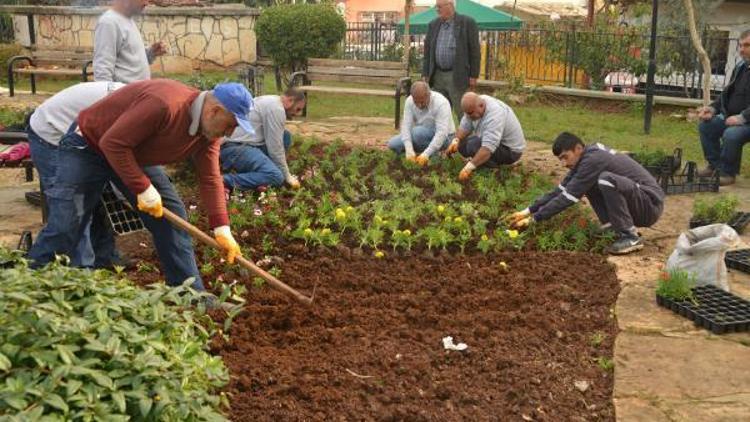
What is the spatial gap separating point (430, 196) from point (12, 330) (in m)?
5.23

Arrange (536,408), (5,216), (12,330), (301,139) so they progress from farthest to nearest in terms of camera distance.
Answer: (301,139)
(5,216)
(536,408)
(12,330)

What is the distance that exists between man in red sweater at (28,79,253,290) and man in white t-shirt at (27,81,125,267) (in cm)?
34

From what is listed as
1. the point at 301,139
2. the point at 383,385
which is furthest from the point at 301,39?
the point at 383,385

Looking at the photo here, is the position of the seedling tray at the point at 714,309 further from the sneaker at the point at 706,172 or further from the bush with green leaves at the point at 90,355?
the sneaker at the point at 706,172

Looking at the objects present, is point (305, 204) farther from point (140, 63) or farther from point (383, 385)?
point (383, 385)

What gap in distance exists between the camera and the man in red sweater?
4184mm

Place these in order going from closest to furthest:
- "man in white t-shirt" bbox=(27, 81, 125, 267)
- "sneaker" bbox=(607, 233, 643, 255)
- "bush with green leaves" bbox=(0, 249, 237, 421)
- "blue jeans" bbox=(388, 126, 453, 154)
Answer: "bush with green leaves" bbox=(0, 249, 237, 421) → "man in white t-shirt" bbox=(27, 81, 125, 267) → "sneaker" bbox=(607, 233, 643, 255) → "blue jeans" bbox=(388, 126, 453, 154)

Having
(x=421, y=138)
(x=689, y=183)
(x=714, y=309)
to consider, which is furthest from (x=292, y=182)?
(x=714, y=309)

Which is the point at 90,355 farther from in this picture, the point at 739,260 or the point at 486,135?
the point at 486,135

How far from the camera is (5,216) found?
690 cm

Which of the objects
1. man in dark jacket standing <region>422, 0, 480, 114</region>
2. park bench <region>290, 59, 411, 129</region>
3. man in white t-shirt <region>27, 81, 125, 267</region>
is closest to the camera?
man in white t-shirt <region>27, 81, 125, 267</region>

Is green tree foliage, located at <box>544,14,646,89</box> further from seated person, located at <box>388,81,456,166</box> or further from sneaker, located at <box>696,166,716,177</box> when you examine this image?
seated person, located at <box>388,81,456,166</box>

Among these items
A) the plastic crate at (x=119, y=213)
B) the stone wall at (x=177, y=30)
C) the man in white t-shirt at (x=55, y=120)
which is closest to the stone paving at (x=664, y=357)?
the plastic crate at (x=119, y=213)

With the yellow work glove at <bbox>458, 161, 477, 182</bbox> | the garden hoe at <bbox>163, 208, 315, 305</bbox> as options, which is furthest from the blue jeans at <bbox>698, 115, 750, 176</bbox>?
the garden hoe at <bbox>163, 208, 315, 305</bbox>
